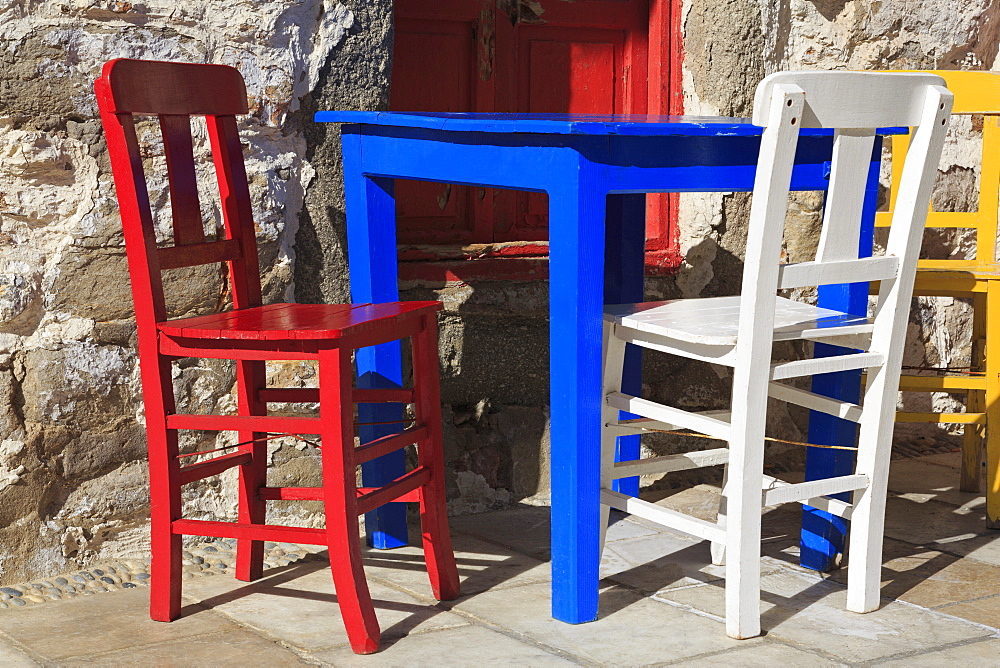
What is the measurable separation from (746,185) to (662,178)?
0.20m

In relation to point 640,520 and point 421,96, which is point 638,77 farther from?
point 640,520

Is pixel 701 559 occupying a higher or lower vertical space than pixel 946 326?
lower

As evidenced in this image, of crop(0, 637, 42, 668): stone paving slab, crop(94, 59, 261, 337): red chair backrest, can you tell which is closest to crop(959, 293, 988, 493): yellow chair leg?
crop(94, 59, 261, 337): red chair backrest

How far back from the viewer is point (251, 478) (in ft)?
8.02

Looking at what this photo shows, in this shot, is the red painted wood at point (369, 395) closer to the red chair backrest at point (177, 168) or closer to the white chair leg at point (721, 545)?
the red chair backrest at point (177, 168)

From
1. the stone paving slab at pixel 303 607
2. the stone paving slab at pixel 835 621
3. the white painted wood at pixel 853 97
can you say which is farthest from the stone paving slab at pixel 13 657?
the white painted wood at pixel 853 97

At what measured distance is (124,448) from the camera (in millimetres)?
2584

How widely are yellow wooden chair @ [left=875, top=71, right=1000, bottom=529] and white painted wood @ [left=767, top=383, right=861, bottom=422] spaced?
651 millimetres

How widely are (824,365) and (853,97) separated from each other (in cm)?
Result: 49

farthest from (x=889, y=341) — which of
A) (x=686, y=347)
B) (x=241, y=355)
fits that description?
(x=241, y=355)

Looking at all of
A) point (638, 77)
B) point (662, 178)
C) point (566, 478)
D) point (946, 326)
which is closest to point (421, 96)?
point (638, 77)

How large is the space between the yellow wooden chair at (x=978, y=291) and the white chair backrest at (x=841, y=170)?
81 centimetres

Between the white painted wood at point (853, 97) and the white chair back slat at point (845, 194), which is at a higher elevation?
the white painted wood at point (853, 97)

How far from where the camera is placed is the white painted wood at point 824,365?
2.11m
